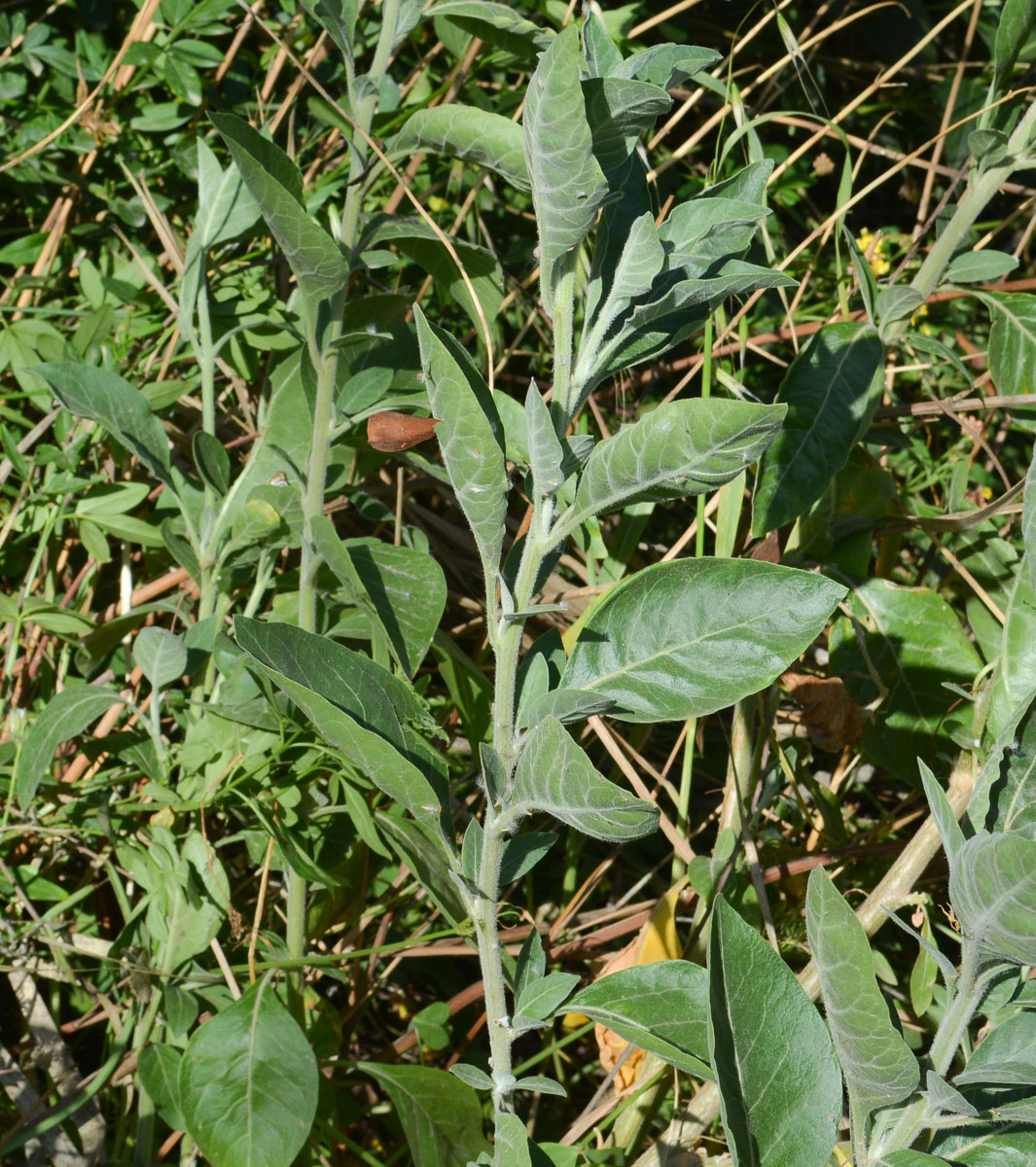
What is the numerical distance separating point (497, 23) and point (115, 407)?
1.58ft

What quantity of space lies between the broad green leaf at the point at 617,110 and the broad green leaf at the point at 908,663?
604 mm

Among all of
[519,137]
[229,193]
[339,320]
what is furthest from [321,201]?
[519,137]

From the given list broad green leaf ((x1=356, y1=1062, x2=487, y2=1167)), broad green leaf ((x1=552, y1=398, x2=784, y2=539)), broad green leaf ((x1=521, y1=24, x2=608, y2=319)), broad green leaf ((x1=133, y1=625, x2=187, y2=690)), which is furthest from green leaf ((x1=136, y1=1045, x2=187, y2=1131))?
broad green leaf ((x1=521, y1=24, x2=608, y2=319))

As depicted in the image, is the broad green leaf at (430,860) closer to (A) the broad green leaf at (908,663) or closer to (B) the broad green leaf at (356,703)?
(B) the broad green leaf at (356,703)

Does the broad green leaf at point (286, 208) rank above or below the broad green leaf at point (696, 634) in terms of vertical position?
above

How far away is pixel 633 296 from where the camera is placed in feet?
2.06

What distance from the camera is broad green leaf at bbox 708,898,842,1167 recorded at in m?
0.58

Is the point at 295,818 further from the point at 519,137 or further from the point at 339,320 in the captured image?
the point at 519,137

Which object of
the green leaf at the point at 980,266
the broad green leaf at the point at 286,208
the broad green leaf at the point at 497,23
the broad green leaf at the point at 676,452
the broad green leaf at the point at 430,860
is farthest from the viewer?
the green leaf at the point at 980,266

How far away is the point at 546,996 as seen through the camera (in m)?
0.69

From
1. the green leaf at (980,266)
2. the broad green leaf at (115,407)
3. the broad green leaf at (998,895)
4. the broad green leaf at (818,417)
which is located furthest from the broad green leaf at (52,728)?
the green leaf at (980,266)

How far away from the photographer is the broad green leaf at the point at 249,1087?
81cm

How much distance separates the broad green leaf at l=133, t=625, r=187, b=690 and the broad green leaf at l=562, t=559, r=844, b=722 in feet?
1.48

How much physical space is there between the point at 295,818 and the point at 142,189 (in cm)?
86
